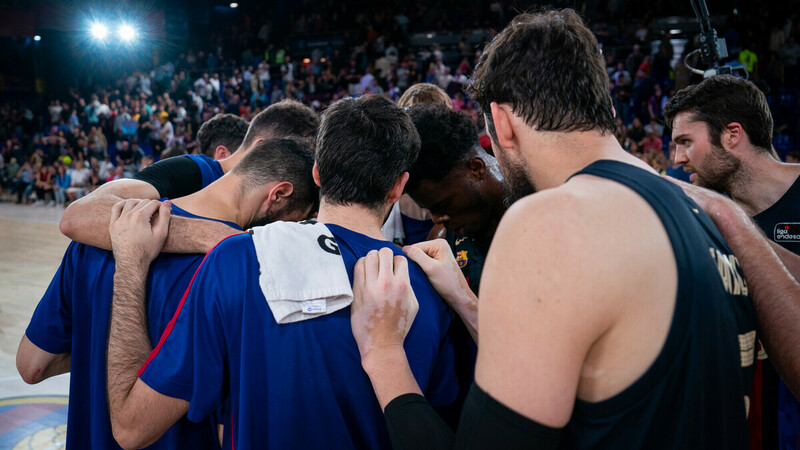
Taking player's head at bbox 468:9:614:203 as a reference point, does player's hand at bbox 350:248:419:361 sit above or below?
below

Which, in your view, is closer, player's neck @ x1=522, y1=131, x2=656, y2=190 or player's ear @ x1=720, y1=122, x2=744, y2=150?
player's neck @ x1=522, y1=131, x2=656, y2=190

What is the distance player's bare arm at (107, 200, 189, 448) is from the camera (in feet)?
4.50

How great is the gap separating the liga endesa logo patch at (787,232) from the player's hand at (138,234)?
2861 mm

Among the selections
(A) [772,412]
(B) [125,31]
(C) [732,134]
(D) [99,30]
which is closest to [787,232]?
(C) [732,134]

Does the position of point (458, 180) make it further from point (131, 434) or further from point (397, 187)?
point (131, 434)

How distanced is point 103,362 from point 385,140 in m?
1.15

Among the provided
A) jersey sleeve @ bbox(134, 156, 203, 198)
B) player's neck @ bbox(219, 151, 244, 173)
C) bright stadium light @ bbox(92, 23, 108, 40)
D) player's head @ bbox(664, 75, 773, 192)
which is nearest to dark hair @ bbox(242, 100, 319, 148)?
player's neck @ bbox(219, 151, 244, 173)

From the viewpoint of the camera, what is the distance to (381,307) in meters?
1.31

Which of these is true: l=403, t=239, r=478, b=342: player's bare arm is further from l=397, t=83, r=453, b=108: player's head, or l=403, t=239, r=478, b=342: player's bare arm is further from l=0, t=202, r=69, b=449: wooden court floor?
l=0, t=202, r=69, b=449: wooden court floor

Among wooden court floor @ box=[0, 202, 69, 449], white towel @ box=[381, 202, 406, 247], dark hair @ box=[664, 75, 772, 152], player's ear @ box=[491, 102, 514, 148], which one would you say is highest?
player's ear @ box=[491, 102, 514, 148]

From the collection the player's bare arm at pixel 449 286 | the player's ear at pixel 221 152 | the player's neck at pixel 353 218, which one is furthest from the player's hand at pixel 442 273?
the player's ear at pixel 221 152

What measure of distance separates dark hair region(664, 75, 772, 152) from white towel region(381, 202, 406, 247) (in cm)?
176

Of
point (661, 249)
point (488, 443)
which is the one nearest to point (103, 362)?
point (488, 443)

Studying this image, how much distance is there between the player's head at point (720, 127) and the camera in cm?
284
